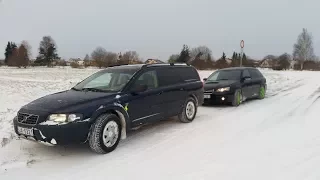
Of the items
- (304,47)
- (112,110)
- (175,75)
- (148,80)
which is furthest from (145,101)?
(304,47)

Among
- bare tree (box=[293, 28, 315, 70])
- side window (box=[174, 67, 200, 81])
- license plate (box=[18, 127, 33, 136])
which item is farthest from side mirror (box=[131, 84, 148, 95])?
bare tree (box=[293, 28, 315, 70])

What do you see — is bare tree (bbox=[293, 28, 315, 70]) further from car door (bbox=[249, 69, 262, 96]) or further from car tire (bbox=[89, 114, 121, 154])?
car tire (bbox=[89, 114, 121, 154])

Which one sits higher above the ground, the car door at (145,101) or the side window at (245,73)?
the side window at (245,73)

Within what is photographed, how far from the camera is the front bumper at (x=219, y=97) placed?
1038 cm

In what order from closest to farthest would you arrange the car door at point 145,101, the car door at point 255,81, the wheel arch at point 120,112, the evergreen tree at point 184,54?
the wheel arch at point 120,112 < the car door at point 145,101 < the car door at point 255,81 < the evergreen tree at point 184,54

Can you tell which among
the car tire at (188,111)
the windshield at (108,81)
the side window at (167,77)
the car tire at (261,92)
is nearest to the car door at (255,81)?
the car tire at (261,92)

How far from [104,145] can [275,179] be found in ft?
9.19

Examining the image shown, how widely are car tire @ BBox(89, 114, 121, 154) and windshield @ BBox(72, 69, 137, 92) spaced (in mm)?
765

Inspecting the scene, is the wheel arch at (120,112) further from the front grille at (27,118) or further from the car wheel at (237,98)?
the car wheel at (237,98)

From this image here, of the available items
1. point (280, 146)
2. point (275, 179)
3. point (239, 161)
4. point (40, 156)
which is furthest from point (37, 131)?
point (280, 146)

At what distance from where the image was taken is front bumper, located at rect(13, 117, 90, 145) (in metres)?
4.91

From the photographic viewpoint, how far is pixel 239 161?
4867mm

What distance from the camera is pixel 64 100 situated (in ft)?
17.9

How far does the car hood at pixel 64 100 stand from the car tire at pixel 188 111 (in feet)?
8.11
